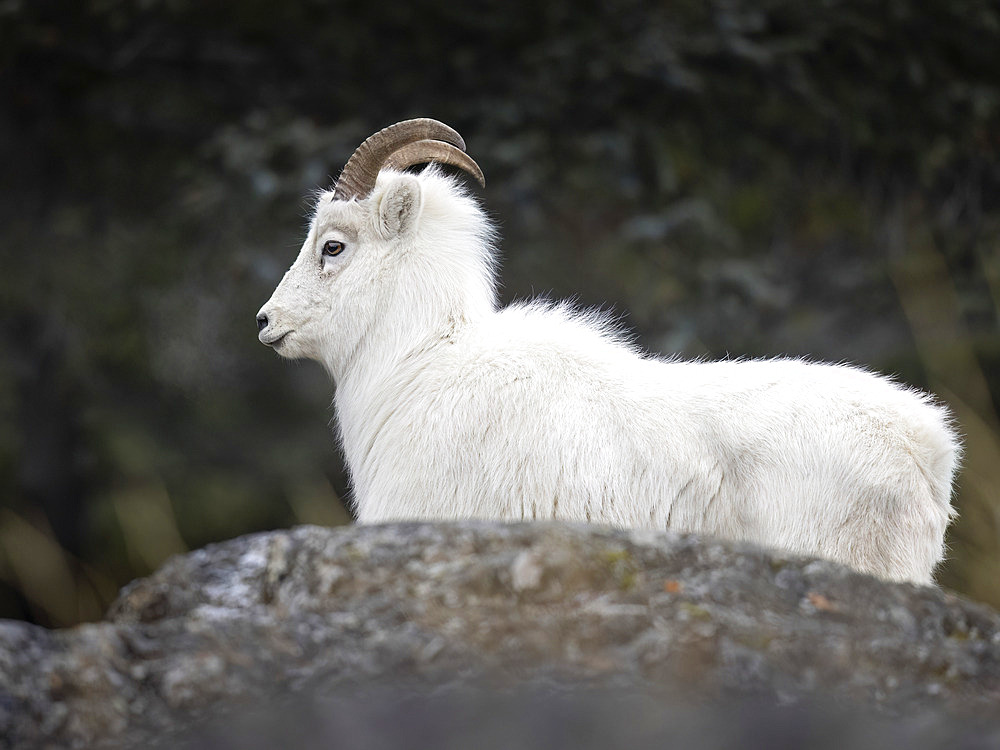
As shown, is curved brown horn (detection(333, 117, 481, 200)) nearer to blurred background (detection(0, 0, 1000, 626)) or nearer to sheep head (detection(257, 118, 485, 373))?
sheep head (detection(257, 118, 485, 373))

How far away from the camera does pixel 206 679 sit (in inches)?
86.9

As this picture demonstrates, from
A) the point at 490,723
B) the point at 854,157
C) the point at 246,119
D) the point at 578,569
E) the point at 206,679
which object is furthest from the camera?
the point at 854,157

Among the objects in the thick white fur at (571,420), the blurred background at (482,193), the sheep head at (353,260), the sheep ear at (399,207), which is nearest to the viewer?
the thick white fur at (571,420)

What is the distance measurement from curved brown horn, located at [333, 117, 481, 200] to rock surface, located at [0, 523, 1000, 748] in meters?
3.09

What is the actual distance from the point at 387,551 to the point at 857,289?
10.0m

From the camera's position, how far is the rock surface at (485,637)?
2.14 meters

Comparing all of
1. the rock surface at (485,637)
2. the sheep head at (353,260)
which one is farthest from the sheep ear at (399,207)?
the rock surface at (485,637)

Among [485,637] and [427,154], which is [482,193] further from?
[485,637]

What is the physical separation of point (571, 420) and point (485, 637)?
235 cm

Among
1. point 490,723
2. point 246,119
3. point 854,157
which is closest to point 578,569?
point 490,723

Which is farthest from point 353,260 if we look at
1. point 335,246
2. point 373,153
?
point 373,153

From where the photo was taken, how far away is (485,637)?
7.63 ft

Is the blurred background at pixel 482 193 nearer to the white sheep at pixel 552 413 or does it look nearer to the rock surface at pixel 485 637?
the white sheep at pixel 552 413

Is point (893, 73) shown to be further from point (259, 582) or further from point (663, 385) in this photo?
point (259, 582)
